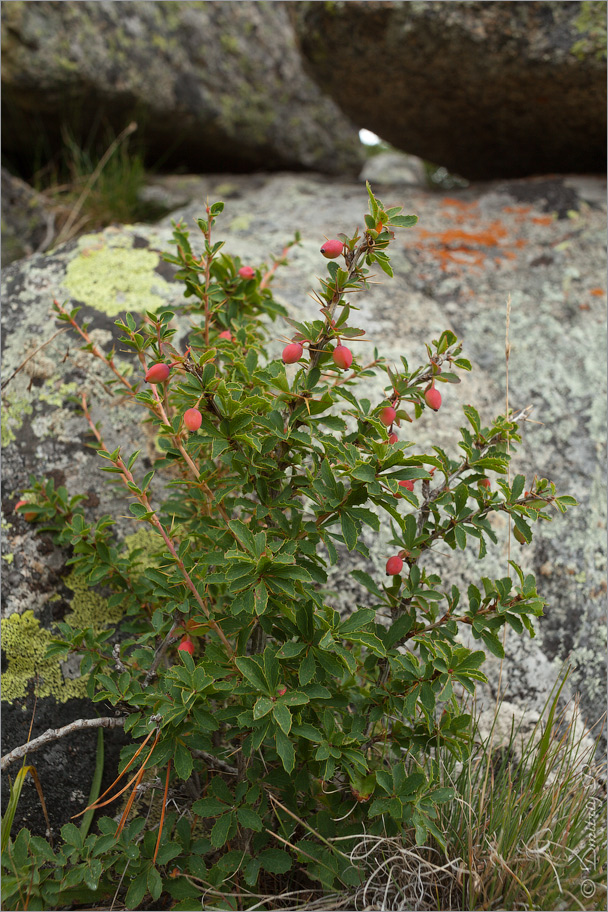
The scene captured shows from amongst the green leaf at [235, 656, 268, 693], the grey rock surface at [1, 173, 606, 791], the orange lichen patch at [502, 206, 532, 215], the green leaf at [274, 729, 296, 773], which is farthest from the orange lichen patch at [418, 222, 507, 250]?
the green leaf at [274, 729, 296, 773]

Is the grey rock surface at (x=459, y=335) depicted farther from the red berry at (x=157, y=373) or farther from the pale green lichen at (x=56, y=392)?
the red berry at (x=157, y=373)

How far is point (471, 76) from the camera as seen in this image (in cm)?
314

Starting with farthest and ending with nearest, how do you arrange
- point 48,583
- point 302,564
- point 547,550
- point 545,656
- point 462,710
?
1. point 547,550
2. point 545,656
3. point 48,583
4. point 462,710
5. point 302,564

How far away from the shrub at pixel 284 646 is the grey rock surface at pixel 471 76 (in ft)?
6.61

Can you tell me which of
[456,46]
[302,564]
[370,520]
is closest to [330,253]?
[370,520]

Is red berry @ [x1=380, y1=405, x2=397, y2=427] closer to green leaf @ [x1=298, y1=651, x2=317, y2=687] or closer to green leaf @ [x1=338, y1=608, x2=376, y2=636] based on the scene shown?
green leaf @ [x1=338, y1=608, x2=376, y2=636]

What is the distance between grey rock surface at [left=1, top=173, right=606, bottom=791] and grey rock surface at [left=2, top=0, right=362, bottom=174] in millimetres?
709

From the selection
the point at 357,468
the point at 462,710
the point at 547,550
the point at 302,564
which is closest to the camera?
the point at 357,468

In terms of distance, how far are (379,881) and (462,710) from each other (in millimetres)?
435

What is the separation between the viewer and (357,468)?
1337 millimetres

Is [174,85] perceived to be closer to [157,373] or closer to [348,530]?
[157,373]

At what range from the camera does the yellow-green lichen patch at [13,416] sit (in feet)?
6.98

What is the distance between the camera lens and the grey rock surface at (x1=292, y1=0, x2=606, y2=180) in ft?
9.62

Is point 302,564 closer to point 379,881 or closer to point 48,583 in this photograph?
point 379,881
